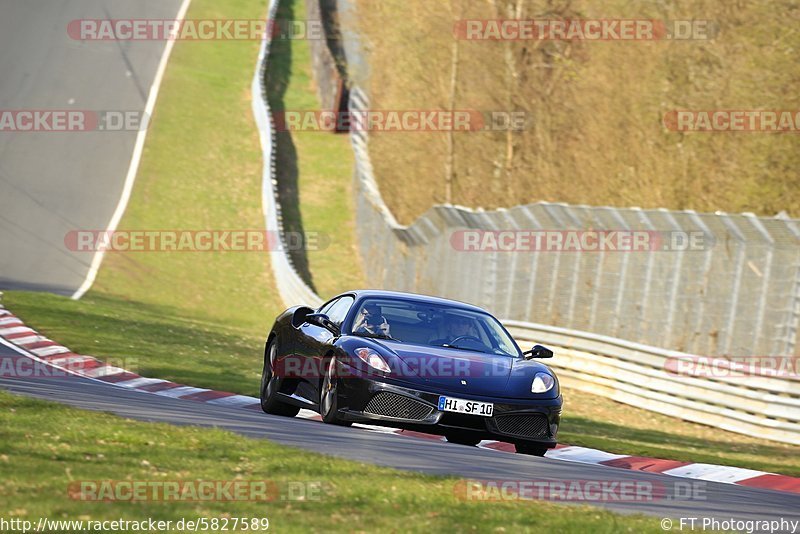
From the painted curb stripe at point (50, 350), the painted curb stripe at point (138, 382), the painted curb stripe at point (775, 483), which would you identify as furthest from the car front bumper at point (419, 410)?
the painted curb stripe at point (50, 350)

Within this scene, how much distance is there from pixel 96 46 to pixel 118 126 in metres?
8.11

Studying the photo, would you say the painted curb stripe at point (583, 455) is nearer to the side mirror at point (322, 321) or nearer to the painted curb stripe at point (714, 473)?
the painted curb stripe at point (714, 473)

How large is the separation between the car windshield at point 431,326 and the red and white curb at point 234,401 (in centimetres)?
92

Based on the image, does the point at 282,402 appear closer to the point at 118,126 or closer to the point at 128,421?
the point at 128,421

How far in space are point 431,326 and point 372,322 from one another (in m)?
0.59

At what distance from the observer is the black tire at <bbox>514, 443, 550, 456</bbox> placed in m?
12.0

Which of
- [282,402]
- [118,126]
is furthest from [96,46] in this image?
[282,402]

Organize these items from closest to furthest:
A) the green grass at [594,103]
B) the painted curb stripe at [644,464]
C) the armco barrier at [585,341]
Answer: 1. the painted curb stripe at [644,464]
2. the armco barrier at [585,341]
3. the green grass at [594,103]

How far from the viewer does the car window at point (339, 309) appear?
13.0 metres

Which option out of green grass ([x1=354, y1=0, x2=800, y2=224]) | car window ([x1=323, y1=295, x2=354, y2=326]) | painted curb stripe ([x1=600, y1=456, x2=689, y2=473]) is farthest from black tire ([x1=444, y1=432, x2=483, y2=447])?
green grass ([x1=354, y1=0, x2=800, y2=224])

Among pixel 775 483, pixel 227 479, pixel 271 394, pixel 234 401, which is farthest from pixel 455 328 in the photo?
pixel 227 479

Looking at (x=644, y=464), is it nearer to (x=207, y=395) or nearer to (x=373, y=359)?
(x=373, y=359)

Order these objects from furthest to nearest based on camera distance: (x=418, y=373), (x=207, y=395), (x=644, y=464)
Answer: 1. (x=207, y=395)
2. (x=644, y=464)
3. (x=418, y=373)

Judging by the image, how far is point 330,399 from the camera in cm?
1196
